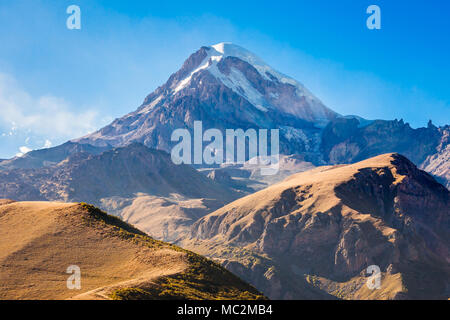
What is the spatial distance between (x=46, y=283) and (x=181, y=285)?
19.7 meters

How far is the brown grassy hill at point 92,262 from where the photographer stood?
258 feet

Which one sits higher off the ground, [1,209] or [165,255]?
[1,209]

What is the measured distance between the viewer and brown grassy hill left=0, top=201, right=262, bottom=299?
78688 mm

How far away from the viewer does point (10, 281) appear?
3211 inches

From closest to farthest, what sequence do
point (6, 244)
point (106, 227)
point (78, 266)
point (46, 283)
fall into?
point (46, 283) < point (78, 266) < point (6, 244) < point (106, 227)

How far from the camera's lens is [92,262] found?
90688mm
